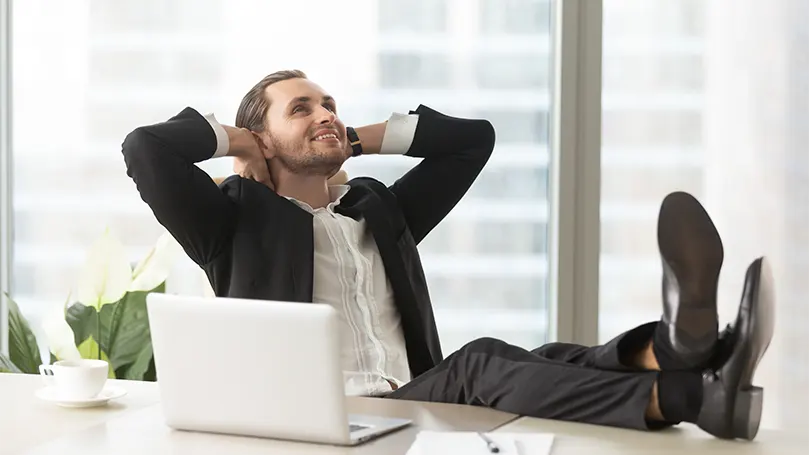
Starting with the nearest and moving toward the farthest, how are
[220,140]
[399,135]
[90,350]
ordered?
[220,140] < [399,135] < [90,350]

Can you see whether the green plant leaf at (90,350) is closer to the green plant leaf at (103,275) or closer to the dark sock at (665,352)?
the green plant leaf at (103,275)

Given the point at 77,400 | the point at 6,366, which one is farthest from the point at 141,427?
the point at 6,366

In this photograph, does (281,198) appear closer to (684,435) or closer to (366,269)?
(366,269)

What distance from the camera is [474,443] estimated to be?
1.53 meters

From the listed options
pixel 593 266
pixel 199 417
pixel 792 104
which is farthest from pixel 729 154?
pixel 199 417

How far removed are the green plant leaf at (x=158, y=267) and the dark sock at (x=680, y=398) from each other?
1.89m

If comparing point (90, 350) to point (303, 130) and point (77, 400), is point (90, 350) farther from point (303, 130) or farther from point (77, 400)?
point (77, 400)

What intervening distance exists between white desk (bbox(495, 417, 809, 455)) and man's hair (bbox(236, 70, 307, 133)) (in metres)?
1.34

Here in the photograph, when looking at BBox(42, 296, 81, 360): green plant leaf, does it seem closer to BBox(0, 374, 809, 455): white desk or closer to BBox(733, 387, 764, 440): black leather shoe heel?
BBox(0, 374, 809, 455): white desk

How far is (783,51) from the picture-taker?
127 inches

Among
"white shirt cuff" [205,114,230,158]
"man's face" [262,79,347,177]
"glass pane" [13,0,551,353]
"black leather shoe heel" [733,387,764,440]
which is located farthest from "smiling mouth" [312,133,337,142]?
"black leather shoe heel" [733,387,764,440]

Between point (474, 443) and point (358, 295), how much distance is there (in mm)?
1090

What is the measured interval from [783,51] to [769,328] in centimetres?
184

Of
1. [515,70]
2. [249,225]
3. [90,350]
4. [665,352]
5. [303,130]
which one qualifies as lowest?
[90,350]
